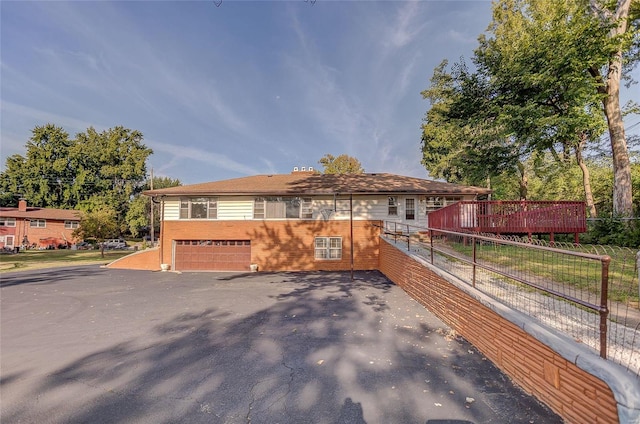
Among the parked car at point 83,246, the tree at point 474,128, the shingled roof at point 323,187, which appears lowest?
the parked car at point 83,246

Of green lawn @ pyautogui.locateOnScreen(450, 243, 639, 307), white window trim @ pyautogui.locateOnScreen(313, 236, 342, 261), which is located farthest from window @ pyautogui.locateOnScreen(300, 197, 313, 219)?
green lawn @ pyautogui.locateOnScreen(450, 243, 639, 307)

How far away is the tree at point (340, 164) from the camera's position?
41.1 metres

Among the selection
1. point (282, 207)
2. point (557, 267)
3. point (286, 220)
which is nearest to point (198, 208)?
point (282, 207)

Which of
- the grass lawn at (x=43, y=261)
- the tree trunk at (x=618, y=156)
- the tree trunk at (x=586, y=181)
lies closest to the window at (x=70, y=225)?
the grass lawn at (x=43, y=261)

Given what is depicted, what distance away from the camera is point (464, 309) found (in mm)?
5176

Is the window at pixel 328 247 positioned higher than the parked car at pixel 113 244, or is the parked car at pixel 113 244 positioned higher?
the window at pixel 328 247

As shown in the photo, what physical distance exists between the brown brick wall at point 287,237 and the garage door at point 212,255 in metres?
0.39

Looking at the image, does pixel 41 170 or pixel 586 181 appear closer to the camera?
pixel 586 181

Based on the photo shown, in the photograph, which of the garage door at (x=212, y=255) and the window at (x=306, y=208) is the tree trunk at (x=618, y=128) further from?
the garage door at (x=212, y=255)

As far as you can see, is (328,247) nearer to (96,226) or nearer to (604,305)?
(604,305)

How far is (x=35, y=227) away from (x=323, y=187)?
44319mm

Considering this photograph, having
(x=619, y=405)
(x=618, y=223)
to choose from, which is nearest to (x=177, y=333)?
(x=619, y=405)

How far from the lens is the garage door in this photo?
1575 cm

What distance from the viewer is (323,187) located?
51.9 feet
